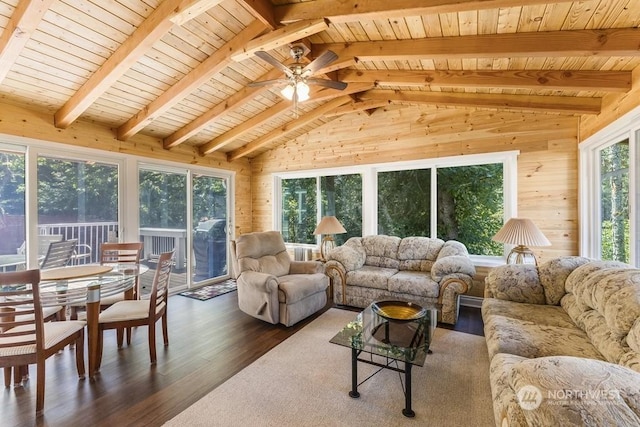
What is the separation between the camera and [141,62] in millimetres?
2879

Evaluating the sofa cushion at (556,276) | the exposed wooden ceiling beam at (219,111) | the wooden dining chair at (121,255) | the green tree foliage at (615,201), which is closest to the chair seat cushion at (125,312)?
the wooden dining chair at (121,255)

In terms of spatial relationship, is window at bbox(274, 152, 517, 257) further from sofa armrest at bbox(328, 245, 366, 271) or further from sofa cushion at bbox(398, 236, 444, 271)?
sofa armrest at bbox(328, 245, 366, 271)

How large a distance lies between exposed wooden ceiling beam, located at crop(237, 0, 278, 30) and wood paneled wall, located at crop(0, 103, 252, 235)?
2.85 metres

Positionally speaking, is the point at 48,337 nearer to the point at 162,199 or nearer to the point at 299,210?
the point at 162,199

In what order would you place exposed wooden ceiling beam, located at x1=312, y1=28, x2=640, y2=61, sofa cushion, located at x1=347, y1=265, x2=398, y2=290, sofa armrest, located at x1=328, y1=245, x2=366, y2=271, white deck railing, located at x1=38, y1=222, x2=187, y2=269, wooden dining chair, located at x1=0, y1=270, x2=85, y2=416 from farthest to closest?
sofa armrest, located at x1=328, y1=245, x2=366, y2=271, sofa cushion, located at x1=347, y1=265, x2=398, y2=290, white deck railing, located at x1=38, y1=222, x2=187, y2=269, exposed wooden ceiling beam, located at x1=312, y1=28, x2=640, y2=61, wooden dining chair, located at x1=0, y1=270, x2=85, y2=416

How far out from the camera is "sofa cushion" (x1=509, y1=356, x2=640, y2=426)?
3.29 feet

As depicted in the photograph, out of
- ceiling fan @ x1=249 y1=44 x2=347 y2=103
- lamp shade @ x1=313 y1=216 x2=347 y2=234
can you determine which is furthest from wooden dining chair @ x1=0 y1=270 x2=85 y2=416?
lamp shade @ x1=313 y1=216 x2=347 y2=234

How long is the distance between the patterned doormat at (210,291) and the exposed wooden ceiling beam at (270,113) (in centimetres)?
239

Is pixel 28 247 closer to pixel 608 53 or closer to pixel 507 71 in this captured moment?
pixel 507 71

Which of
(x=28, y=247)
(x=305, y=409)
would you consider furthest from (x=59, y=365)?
(x=305, y=409)

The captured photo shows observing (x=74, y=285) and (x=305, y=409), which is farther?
(x=74, y=285)

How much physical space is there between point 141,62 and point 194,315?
9.77ft

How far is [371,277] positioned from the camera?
12.6 ft
